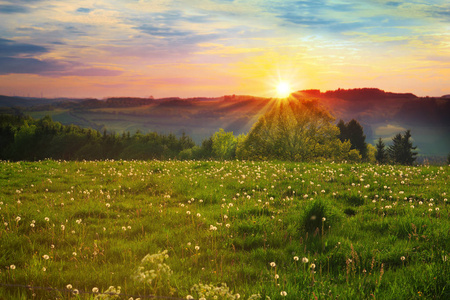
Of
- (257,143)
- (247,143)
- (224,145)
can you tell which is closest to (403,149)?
(257,143)

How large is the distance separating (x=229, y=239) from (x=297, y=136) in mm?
47026

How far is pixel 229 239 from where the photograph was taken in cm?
638

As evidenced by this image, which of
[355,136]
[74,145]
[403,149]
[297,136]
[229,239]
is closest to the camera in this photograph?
[229,239]

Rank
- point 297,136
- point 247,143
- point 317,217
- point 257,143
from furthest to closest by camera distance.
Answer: point 247,143, point 257,143, point 297,136, point 317,217

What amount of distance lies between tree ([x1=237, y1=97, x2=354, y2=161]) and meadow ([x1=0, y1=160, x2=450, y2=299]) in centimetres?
3823

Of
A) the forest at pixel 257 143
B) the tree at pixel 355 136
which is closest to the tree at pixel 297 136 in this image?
the forest at pixel 257 143

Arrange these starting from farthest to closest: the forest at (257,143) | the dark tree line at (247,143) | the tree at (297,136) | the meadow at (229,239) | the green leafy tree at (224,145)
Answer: the green leafy tree at (224,145) < the dark tree line at (247,143) < the forest at (257,143) < the tree at (297,136) < the meadow at (229,239)

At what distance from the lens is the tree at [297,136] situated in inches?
1976

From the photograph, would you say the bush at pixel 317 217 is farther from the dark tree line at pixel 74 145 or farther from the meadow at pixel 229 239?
Result: the dark tree line at pixel 74 145

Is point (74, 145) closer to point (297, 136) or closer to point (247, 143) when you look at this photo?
point (247, 143)

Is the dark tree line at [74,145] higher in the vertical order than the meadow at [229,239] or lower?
lower

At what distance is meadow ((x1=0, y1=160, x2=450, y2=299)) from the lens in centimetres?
444

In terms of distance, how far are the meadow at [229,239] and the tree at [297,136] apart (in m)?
38.2

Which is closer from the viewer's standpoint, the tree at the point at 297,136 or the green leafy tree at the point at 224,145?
the tree at the point at 297,136
